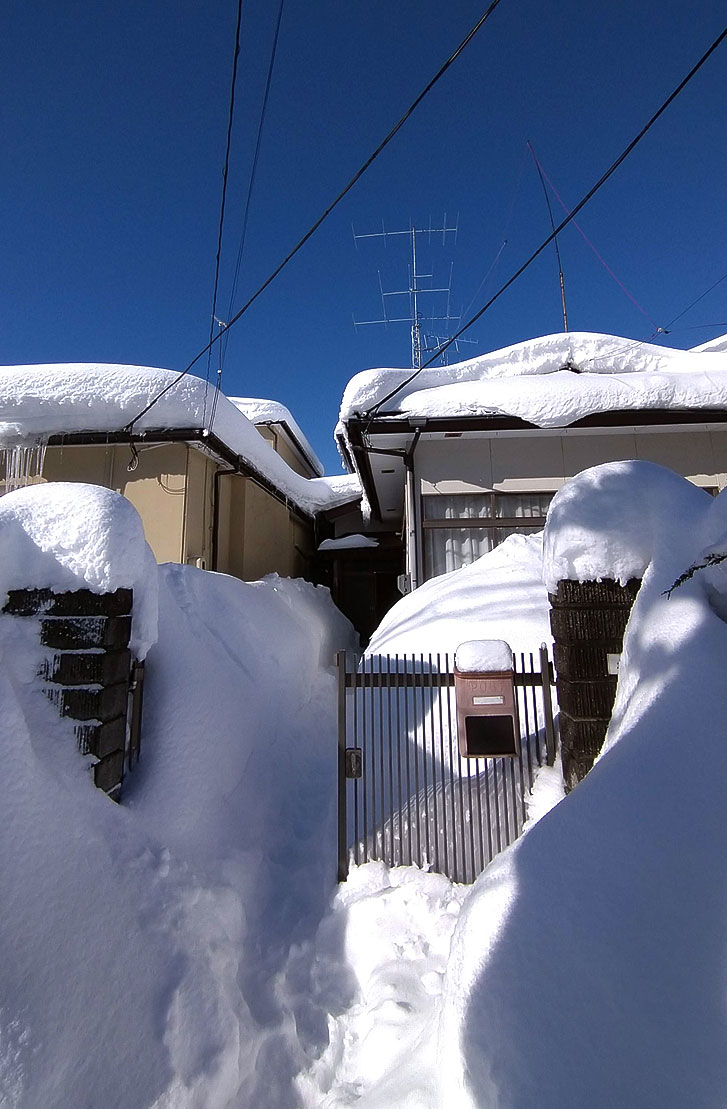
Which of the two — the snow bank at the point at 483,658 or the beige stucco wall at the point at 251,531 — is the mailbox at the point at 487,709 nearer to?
the snow bank at the point at 483,658

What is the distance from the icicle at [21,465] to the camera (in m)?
8.09

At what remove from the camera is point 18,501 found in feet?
9.80

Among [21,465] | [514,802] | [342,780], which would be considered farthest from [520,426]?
[21,465]

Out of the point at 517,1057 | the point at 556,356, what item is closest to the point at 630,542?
the point at 517,1057

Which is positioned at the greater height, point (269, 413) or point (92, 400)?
point (269, 413)

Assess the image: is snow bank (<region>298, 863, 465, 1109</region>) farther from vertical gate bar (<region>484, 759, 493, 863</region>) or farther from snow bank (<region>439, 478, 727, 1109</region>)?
snow bank (<region>439, 478, 727, 1109</region>)

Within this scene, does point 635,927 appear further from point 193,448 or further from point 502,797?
point 193,448

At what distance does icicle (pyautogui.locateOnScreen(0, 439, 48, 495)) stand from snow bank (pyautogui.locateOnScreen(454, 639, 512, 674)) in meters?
7.25

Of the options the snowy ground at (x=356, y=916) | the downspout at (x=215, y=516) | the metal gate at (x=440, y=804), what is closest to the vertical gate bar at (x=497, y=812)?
the metal gate at (x=440, y=804)

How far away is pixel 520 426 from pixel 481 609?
325 cm

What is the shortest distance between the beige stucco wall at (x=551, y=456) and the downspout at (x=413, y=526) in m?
0.21

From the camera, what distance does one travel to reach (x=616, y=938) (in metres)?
1.32

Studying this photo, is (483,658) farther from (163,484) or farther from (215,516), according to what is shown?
(215,516)

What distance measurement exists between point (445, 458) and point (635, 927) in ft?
24.4
